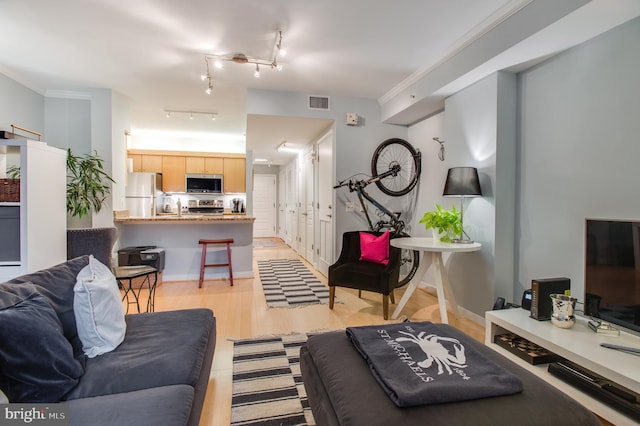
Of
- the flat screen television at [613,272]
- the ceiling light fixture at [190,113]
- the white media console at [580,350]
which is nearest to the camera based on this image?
the white media console at [580,350]

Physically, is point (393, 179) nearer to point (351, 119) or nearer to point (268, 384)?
point (351, 119)

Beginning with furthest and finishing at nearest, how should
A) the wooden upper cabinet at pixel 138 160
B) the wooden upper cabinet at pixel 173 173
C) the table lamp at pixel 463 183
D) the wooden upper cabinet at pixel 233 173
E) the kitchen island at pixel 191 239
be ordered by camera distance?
1. the wooden upper cabinet at pixel 233 173
2. the wooden upper cabinet at pixel 173 173
3. the wooden upper cabinet at pixel 138 160
4. the kitchen island at pixel 191 239
5. the table lamp at pixel 463 183

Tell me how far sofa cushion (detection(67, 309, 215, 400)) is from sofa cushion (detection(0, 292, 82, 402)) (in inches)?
3.2

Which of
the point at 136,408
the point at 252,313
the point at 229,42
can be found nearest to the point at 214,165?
the point at 229,42

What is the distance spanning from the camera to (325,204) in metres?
4.91

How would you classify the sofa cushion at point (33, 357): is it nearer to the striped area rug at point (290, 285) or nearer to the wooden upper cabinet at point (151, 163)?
the striped area rug at point (290, 285)

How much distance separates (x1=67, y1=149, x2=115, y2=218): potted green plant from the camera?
3.78 metres

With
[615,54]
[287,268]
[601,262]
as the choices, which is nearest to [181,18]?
[615,54]

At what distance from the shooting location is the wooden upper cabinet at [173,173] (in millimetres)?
6441

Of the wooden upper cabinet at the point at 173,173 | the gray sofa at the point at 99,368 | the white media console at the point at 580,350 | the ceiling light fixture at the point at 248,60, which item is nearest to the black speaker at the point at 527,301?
the white media console at the point at 580,350

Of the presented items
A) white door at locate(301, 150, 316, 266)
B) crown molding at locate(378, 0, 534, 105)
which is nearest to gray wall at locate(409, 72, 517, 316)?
crown molding at locate(378, 0, 534, 105)

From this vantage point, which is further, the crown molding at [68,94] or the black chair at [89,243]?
the crown molding at [68,94]

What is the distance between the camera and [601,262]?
1.77 meters

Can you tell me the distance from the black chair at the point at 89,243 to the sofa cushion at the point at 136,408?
5.95 ft
